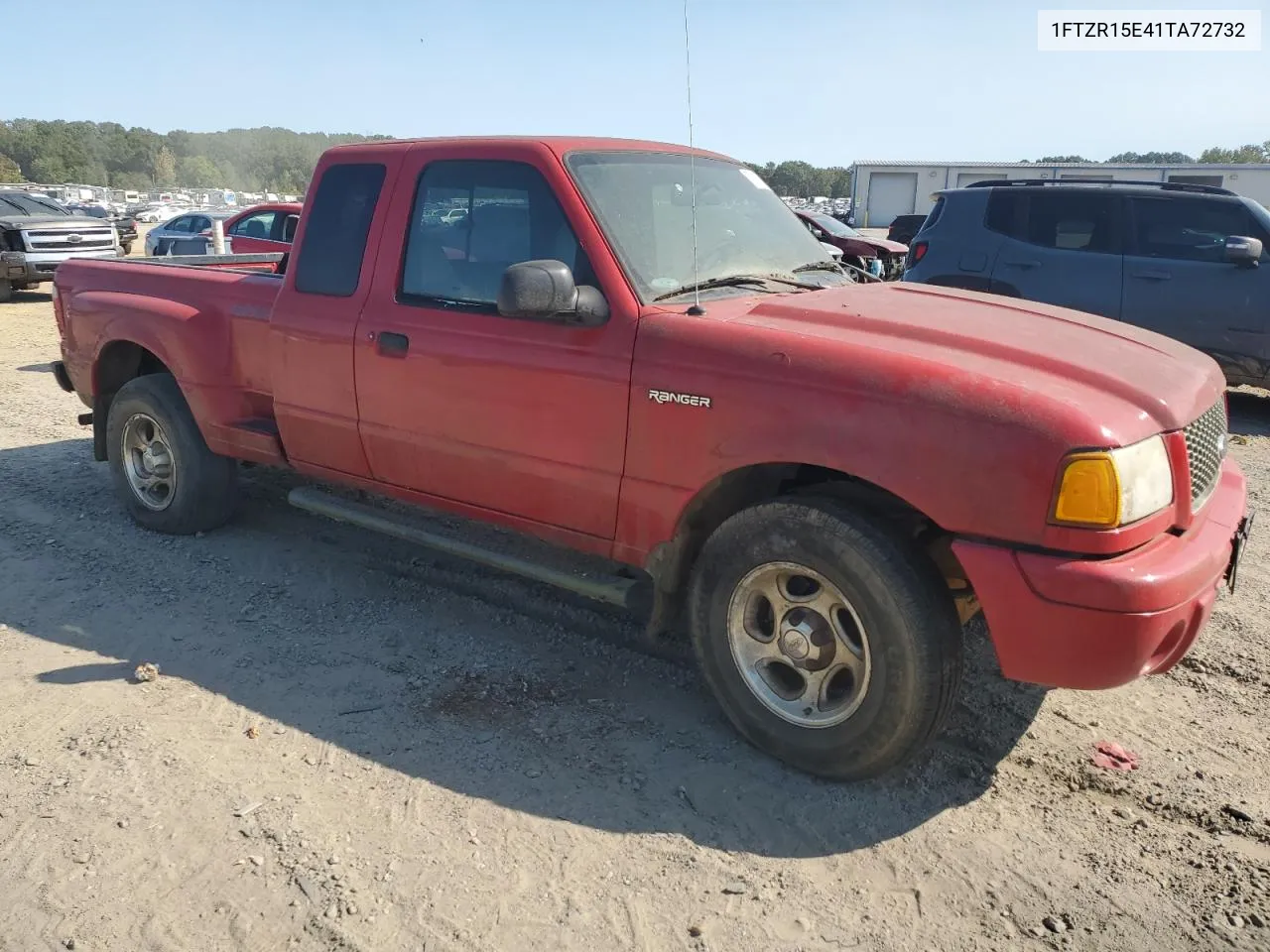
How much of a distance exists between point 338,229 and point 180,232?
16182 millimetres

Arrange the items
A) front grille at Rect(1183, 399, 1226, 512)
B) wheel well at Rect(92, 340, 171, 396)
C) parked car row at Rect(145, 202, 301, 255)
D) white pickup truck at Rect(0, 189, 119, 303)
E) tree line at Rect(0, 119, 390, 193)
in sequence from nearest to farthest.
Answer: front grille at Rect(1183, 399, 1226, 512), wheel well at Rect(92, 340, 171, 396), parked car row at Rect(145, 202, 301, 255), white pickup truck at Rect(0, 189, 119, 303), tree line at Rect(0, 119, 390, 193)

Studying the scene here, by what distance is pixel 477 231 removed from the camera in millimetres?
3951

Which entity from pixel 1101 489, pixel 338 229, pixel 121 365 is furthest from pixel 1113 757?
pixel 121 365

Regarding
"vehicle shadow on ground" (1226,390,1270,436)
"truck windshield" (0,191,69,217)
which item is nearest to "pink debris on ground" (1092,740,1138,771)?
"vehicle shadow on ground" (1226,390,1270,436)

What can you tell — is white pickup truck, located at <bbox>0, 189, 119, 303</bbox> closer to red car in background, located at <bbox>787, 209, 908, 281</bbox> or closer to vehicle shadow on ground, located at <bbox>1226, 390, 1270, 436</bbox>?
red car in background, located at <bbox>787, 209, 908, 281</bbox>

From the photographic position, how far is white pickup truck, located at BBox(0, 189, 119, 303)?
15898 millimetres

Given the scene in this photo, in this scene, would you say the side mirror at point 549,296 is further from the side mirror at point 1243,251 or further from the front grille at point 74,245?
the front grille at point 74,245

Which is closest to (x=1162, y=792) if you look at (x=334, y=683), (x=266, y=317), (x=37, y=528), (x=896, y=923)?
(x=896, y=923)

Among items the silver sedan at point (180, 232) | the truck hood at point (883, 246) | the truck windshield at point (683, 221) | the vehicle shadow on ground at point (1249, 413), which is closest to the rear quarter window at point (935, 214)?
the vehicle shadow on ground at point (1249, 413)

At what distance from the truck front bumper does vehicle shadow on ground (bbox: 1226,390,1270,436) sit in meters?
6.00

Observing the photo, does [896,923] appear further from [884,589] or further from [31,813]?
[31,813]

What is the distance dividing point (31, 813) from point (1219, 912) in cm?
349

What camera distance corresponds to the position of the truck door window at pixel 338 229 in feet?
14.1

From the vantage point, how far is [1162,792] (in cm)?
317
